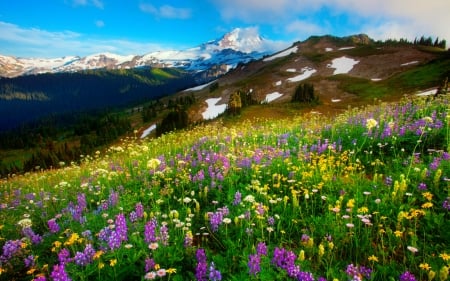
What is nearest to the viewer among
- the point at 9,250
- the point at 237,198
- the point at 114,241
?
the point at 114,241

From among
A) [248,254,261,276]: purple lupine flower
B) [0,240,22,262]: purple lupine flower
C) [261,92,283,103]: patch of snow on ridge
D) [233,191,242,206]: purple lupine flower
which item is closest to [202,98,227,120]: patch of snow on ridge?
[261,92,283,103]: patch of snow on ridge

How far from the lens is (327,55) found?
13500 cm

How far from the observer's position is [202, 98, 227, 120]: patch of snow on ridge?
100188 millimetres

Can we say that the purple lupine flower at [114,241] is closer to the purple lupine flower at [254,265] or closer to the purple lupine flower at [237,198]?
the purple lupine flower at [254,265]

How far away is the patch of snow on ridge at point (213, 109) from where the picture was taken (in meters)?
100

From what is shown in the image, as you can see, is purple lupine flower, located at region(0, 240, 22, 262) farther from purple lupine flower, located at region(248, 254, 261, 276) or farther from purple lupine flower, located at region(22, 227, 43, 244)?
purple lupine flower, located at region(248, 254, 261, 276)

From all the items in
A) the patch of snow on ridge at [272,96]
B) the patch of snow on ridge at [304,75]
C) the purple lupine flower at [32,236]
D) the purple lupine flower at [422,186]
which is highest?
the patch of snow on ridge at [304,75]

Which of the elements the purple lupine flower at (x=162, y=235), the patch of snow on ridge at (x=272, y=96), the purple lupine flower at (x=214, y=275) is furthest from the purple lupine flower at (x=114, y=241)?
the patch of snow on ridge at (x=272, y=96)

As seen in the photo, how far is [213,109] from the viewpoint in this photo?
106688 mm

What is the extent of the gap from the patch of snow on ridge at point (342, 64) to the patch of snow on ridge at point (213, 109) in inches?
1745

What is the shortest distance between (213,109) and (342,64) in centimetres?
5614

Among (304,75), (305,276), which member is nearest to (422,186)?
(305,276)

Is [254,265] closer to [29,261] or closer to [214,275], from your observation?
[214,275]

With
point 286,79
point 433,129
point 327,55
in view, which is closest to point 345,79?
point 286,79
